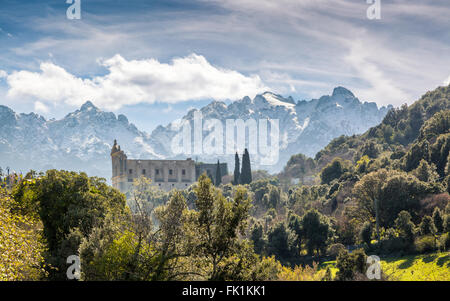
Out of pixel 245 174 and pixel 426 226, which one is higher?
pixel 245 174

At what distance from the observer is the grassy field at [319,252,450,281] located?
3205 centimetres

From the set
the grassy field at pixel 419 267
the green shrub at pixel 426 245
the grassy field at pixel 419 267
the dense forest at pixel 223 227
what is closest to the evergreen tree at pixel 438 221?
the dense forest at pixel 223 227

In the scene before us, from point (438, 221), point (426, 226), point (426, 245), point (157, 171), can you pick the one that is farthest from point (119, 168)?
point (426, 245)

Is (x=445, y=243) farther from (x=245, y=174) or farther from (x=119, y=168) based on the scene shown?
(x=119, y=168)

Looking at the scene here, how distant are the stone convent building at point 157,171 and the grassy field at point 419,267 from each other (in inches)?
3918

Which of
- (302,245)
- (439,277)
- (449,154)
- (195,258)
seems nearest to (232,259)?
(195,258)

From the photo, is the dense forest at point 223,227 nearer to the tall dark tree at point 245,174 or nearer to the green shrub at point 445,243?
the green shrub at point 445,243

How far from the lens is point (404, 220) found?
4194 centimetres

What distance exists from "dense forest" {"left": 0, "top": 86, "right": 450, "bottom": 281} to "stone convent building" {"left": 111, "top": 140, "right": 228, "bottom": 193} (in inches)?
2170

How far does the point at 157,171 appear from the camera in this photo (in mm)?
138250

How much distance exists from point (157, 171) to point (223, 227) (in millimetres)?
120212
